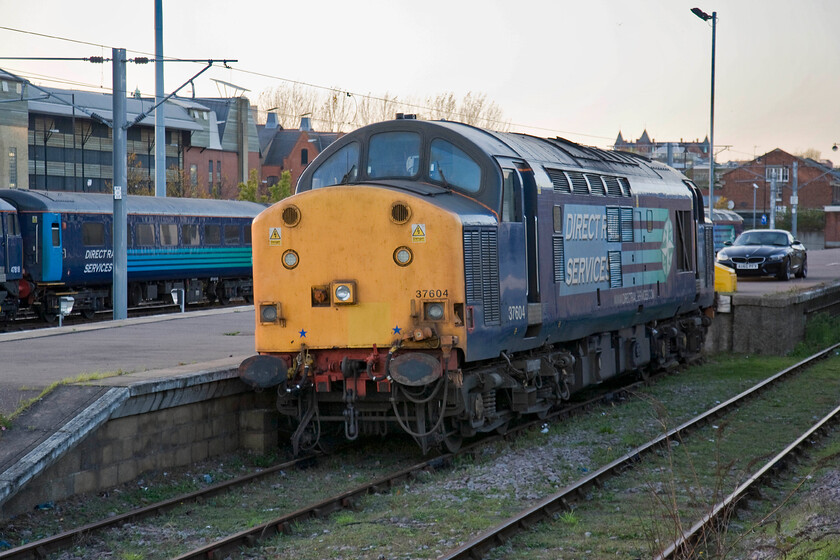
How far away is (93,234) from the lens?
93.4 ft

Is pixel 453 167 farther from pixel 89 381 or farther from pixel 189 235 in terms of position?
pixel 189 235

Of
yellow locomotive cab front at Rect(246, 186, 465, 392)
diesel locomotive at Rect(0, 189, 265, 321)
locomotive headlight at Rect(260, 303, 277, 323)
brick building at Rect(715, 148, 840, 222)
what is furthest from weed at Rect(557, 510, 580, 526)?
brick building at Rect(715, 148, 840, 222)

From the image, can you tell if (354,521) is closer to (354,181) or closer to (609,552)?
(609,552)

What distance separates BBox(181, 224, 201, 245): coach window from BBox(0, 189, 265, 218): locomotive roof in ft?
1.36

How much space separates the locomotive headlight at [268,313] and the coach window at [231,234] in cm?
2400

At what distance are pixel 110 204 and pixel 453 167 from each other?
20.7m

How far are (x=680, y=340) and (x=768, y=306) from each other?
3913mm

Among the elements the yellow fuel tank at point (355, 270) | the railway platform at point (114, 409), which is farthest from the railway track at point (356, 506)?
the yellow fuel tank at point (355, 270)

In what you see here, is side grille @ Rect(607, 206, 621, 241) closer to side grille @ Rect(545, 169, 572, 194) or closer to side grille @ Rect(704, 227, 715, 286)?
side grille @ Rect(545, 169, 572, 194)

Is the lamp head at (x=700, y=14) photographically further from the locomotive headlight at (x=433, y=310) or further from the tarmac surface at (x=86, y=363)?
the locomotive headlight at (x=433, y=310)

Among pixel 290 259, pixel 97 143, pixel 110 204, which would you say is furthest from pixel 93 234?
pixel 97 143

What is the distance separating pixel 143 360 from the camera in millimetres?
12758

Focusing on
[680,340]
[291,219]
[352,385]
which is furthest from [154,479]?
[680,340]

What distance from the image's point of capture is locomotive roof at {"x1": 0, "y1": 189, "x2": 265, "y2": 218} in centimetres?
2688
